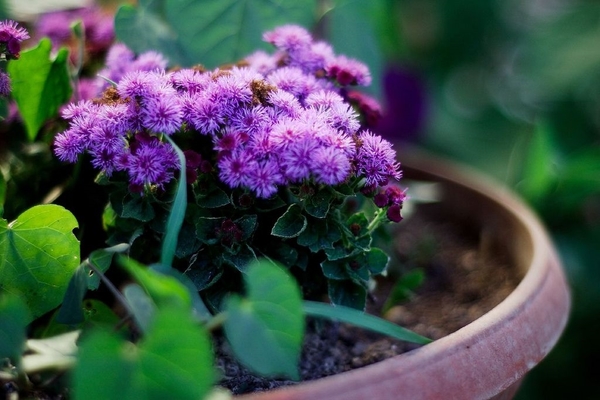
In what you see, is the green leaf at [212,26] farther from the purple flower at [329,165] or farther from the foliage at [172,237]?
the purple flower at [329,165]

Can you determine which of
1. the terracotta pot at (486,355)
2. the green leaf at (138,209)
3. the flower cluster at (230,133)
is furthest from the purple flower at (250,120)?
the terracotta pot at (486,355)

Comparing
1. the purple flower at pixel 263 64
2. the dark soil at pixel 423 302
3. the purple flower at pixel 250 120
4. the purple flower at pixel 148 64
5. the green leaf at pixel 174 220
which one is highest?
the purple flower at pixel 250 120

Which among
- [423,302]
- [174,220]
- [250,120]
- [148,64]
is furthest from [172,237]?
[423,302]

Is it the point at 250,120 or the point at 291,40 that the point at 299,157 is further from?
the point at 291,40

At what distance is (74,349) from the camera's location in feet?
1.69

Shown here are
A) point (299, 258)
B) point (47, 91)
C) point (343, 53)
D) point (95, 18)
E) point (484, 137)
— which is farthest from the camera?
point (484, 137)

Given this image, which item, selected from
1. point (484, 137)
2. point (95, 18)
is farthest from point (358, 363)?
point (484, 137)

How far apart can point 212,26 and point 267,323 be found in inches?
21.7

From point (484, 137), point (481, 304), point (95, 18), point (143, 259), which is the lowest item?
point (484, 137)

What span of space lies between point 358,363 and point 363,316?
0.16 m

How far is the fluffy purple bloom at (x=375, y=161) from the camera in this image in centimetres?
56

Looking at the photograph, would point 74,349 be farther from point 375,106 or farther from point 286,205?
point 375,106

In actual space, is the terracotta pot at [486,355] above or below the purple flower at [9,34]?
below

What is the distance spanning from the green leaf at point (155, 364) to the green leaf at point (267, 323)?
3 cm
